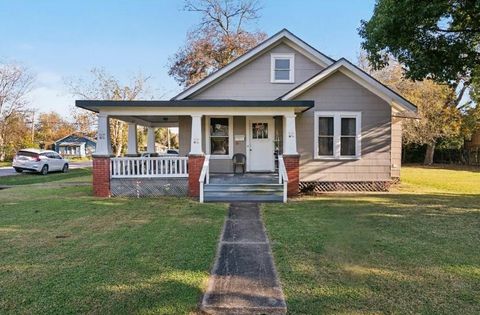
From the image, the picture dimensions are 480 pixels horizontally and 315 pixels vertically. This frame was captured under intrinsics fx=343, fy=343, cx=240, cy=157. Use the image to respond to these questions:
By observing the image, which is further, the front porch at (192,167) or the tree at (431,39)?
the front porch at (192,167)

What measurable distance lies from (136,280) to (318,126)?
9.91m

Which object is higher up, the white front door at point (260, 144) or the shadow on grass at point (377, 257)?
the white front door at point (260, 144)

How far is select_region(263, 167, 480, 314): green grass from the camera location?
12.1 ft

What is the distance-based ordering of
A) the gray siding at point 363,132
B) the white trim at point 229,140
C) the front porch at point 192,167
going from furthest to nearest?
the white trim at point 229,140, the gray siding at point 363,132, the front porch at point 192,167

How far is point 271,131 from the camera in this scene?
13.7 metres

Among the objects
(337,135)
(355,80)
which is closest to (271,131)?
(337,135)

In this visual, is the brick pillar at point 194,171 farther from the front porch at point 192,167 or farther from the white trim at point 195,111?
the white trim at point 195,111

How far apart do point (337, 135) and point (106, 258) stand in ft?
32.3

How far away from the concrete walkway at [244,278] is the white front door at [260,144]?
680cm

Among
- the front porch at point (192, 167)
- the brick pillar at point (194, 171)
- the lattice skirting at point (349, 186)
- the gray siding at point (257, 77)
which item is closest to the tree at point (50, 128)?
the gray siding at point (257, 77)

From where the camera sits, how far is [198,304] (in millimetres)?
3586

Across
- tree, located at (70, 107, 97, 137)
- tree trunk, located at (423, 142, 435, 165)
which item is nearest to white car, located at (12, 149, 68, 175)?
tree, located at (70, 107, 97, 137)

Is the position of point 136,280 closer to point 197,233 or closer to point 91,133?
point 197,233

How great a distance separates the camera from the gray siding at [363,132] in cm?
1262
